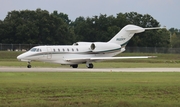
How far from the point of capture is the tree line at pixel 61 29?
112000 mm

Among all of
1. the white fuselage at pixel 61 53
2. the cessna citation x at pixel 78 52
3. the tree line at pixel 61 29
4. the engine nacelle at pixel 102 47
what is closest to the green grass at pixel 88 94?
the white fuselage at pixel 61 53

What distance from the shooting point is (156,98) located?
25156 millimetres

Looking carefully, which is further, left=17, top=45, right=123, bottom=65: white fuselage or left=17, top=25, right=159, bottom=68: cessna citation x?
left=17, top=25, right=159, bottom=68: cessna citation x

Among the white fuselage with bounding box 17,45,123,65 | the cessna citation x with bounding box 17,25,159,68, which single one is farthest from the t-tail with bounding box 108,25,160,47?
the white fuselage with bounding box 17,45,123,65

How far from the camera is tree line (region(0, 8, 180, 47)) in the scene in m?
112

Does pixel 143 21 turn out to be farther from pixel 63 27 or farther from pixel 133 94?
pixel 133 94

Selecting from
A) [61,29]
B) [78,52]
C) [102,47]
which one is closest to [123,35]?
[102,47]

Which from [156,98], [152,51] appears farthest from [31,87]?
[152,51]

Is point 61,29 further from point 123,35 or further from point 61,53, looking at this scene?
point 61,53

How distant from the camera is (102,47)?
190ft

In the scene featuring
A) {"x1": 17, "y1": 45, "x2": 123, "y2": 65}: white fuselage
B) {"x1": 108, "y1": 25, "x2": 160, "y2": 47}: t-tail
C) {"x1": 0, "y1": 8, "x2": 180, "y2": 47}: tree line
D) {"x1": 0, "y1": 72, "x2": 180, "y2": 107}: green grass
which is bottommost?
{"x1": 0, "y1": 72, "x2": 180, "y2": 107}: green grass

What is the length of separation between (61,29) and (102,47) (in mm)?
61667

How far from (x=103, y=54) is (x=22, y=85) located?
31587mm

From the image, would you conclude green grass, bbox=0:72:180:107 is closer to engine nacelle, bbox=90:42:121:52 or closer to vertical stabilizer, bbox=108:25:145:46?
engine nacelle, bbox=90:42:121:52
